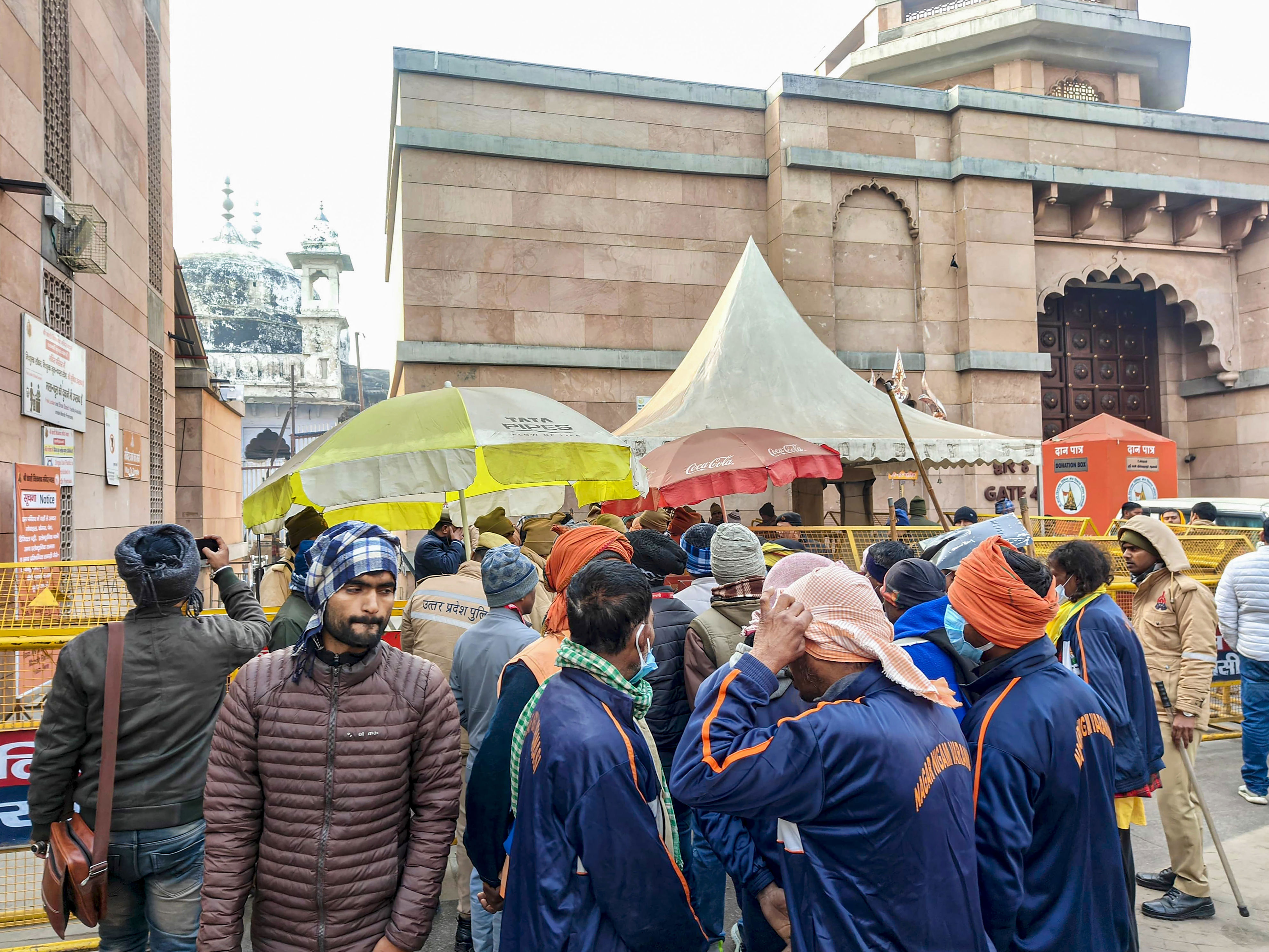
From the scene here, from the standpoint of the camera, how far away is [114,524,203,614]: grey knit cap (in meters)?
2.97

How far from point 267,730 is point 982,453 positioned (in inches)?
356

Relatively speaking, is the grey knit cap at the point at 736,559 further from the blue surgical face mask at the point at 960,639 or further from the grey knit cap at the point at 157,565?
the grey knit cap at the point at 157,565

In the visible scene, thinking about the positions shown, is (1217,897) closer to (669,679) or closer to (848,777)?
(669,679)

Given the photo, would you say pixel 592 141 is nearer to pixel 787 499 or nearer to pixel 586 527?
pixel 787 499

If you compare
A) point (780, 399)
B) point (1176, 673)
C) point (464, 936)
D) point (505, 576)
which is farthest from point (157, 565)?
point (780, 399)

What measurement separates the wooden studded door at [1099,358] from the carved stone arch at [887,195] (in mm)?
4462

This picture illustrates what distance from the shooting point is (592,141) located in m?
15.9

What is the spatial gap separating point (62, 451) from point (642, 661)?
963 centimetres

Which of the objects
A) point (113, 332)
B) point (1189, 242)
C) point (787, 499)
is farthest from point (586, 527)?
point (1189, 242)

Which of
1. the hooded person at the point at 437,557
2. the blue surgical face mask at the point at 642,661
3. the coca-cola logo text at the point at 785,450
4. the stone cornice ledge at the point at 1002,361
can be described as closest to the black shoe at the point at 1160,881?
the blue surgical face mask at the point at 642,661

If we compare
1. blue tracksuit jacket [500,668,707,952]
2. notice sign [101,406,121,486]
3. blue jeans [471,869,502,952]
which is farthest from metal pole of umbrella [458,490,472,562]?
notice sign [101,406,121,486]

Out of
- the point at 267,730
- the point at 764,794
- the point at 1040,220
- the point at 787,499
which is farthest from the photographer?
the point at 1040,220

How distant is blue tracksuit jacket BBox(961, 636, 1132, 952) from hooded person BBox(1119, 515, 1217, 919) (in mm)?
2209

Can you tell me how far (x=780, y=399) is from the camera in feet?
32.7
